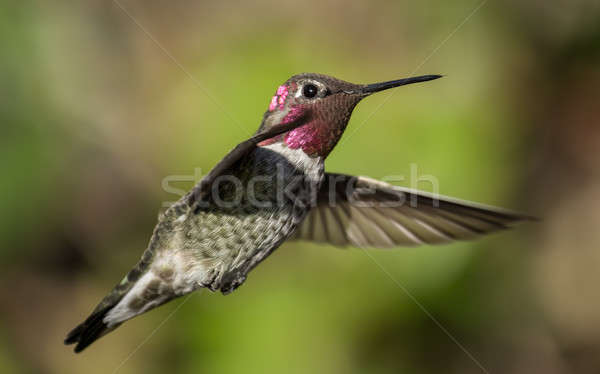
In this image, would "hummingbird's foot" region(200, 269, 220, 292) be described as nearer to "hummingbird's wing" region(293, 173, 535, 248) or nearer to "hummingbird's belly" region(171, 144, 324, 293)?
"hummingbird's belly" region(171, 144, 324, 293)

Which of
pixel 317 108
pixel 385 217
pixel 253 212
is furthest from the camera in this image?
pixel 385 217

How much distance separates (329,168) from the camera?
312 centimetres

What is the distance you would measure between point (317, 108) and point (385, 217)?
38.8 inches

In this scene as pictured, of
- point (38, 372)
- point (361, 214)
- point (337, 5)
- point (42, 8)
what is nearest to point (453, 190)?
point (361, 214)

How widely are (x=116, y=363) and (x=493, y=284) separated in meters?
2.26

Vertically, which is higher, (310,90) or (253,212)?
(310,90)

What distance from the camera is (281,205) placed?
1681 millimetres

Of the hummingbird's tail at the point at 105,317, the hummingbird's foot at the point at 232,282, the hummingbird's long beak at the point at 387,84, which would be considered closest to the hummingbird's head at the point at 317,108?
the hummingbird's long beak at the point at 387,84

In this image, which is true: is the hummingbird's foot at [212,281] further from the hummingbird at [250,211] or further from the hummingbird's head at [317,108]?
the hummingbird's head at [317,108]

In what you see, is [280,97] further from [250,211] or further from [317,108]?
[250,211]

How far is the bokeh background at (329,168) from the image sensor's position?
3047 mm

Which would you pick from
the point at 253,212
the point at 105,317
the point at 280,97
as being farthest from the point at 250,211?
the point at 105,317

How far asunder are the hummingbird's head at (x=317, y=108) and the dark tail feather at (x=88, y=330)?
892 millimetres

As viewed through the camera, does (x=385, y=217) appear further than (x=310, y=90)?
Yes
